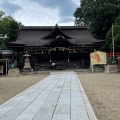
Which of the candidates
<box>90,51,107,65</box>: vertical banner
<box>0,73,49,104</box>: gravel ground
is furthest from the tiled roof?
<box>0,73,49,104</box>: gravel ground

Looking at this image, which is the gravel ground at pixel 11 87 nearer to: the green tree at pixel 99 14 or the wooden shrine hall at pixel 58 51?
the wooden shrine hall at pixel 58 51

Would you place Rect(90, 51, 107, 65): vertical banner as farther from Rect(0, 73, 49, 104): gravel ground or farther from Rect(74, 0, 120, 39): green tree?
Rect(74, 0, 120, 39): green tree

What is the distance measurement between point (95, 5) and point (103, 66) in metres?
22.4

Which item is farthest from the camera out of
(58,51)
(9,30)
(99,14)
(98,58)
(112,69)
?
(99,14)

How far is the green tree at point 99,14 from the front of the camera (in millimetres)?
46625

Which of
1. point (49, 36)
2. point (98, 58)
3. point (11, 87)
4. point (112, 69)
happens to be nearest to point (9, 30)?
point (49, 36)

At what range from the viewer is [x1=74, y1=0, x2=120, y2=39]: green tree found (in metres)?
46.6

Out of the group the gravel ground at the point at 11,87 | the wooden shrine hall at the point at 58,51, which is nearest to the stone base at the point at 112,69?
the wooden shrine hall at the point at 58,51

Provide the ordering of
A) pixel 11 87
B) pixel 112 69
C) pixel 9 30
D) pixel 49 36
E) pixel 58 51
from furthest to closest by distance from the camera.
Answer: pixel 9 30 → pixel 49 36 → pixel 58 51 → pixel 112 69 → pixel 11 87

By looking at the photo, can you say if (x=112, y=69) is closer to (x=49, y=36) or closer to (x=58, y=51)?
(x=58, y=51)

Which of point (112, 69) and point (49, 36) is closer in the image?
point (112, 69)

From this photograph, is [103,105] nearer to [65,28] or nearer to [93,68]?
[93,68]

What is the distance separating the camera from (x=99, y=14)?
4722 cm

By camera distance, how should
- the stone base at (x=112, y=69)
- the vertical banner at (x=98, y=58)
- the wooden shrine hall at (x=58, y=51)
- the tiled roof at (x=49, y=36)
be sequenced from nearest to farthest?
1. the stone base at (x=112, y=69)
2. the vertical banner at (x=98, y=58)
3. the wooden shrine hall at (x=58, y=51)
4. the tiled roof at (x=49, y=36)
